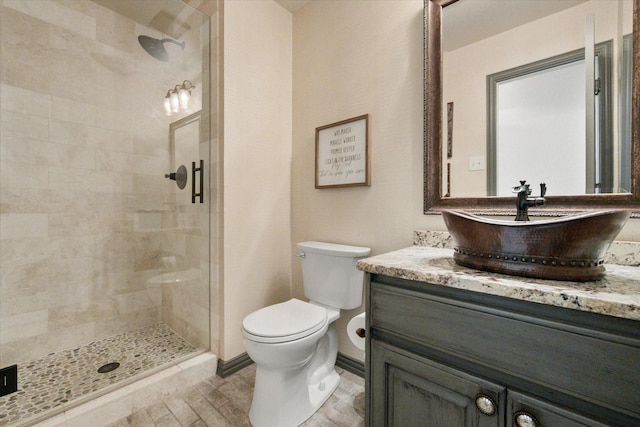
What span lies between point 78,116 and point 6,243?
2.97 ft

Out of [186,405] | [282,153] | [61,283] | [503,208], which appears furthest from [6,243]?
[503,208]

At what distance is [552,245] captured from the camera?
650 millimetres

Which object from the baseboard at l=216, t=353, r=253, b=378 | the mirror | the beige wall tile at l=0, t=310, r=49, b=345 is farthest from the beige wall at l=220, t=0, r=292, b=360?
the beige wall tile at l=0, t=310, r=49, b=345

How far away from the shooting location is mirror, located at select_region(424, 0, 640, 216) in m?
0.91

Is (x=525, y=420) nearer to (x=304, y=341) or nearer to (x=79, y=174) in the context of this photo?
(x=304, y=341)

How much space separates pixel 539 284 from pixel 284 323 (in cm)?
100

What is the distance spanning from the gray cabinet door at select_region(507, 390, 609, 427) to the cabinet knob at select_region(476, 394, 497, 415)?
3 cm

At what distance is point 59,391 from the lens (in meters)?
1.34

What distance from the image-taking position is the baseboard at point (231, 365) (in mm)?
1578

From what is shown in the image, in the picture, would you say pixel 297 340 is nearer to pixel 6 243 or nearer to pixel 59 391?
pixel 59 391

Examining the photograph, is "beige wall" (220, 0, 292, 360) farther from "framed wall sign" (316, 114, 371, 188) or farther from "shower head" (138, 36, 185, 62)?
"shower head" (138, 36, 185, 62)

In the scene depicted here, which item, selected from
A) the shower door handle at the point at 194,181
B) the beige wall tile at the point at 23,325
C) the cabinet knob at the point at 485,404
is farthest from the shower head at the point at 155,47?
the cabinet knob at the point at 485,404

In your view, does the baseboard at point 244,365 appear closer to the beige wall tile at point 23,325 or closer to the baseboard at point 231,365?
the baseboard at point 231,365

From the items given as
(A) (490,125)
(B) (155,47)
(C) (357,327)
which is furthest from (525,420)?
(B) (155,47)
